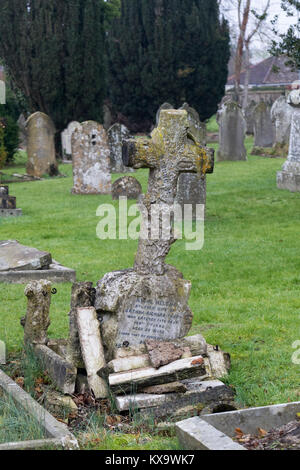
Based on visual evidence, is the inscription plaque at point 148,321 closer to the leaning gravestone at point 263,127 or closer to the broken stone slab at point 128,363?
the broken stone slab at point 128,363

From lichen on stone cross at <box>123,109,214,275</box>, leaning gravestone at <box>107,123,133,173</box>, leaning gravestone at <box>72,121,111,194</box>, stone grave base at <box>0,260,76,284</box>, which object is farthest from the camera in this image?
leaning gravestone at <box>107,123,133,173</box>

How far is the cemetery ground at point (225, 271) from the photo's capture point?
5973 mm

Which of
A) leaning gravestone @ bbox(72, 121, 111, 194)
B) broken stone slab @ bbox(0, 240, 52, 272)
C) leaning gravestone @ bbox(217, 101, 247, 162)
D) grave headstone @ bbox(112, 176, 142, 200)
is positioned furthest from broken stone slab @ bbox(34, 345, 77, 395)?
leaning gravestone @ bbox(217, 101, 247, 162)

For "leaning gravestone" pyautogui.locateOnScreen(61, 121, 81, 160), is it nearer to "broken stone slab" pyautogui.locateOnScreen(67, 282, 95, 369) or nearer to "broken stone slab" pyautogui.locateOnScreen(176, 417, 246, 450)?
"broken stone slab" pyautogui.locateOnScreen(67, 282, 95, 369)

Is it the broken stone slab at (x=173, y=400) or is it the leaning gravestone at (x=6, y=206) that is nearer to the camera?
the broken stone slab at (x=173, y=400)

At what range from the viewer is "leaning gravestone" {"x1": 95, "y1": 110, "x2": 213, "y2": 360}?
631 centimetres

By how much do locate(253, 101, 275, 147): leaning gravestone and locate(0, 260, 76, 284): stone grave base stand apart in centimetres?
1754

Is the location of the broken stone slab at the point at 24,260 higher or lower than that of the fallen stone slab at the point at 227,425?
higher

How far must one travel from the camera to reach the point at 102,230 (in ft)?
43.7

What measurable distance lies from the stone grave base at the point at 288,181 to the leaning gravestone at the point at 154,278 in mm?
10431

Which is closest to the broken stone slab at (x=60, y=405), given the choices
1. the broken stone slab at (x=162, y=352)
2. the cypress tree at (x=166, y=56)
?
the broken stone slab at (x=162, y=352)

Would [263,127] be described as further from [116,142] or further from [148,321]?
[148,321]

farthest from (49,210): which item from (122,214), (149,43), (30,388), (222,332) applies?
(149,43)

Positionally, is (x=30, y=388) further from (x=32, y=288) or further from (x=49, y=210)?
(x=49, y=210)
